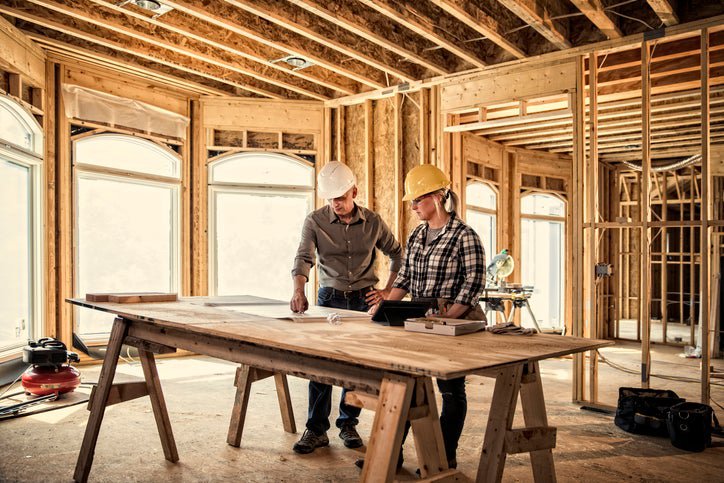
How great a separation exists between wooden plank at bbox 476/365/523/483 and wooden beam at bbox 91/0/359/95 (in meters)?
4.34

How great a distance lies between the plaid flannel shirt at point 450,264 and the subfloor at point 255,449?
1.10 meters

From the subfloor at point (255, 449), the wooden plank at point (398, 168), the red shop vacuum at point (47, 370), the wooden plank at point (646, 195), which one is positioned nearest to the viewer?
the subfloor at point (255, 449)

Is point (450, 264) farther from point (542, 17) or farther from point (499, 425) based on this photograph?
point (542, 17)

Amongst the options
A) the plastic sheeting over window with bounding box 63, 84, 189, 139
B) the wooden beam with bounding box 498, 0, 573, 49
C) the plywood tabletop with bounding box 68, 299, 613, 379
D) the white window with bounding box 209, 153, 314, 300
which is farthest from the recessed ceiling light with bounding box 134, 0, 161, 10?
the plywood tabletop with bounding box 68, 299, 613, 379

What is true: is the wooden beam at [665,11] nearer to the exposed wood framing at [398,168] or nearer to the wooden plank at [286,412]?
the exposed wood framing at [398,168]

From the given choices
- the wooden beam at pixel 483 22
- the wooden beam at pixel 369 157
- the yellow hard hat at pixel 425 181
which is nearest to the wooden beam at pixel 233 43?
the wooden beam at pixel 369 157

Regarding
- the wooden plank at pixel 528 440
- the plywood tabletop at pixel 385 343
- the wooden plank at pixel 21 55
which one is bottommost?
the wooden plank at pixel 528 440

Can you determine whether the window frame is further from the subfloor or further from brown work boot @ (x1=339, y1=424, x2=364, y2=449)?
brown work boot @ (x1=339, y1=424, x2=364, y2=449)

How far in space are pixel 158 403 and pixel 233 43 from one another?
374 centimetres

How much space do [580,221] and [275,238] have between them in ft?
12.8

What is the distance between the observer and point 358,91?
7.36 m

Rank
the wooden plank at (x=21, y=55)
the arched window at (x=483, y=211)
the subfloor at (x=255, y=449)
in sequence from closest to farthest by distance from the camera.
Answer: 1. the subfloor at (x=255, y=449)
2. the wooden plank at (x=21, y=55)
3. the arched window at (x=483, y=211)

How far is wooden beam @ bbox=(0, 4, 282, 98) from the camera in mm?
5219

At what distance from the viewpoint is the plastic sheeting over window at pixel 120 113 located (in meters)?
6.36
